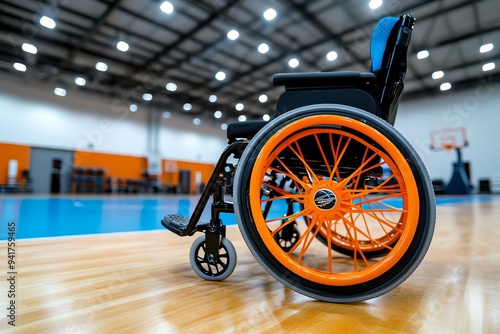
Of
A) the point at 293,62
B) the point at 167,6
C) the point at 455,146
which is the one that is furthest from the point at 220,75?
the point at 455,146

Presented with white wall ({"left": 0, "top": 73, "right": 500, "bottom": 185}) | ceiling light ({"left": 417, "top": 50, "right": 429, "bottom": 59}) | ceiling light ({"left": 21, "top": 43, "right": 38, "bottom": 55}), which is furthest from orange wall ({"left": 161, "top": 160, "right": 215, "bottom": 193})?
ceiling light ({"left": 417, "top": 50, "right": 429, "bottom": 59})

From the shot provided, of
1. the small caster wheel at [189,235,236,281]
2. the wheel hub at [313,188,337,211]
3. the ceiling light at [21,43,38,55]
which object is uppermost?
the ceiling light at [21,43,38,55]

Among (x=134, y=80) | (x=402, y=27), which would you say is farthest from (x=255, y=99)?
(x=402, y=27)

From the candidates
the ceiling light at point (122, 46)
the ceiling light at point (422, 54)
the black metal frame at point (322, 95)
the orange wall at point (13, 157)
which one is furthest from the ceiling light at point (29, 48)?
the ceiling light at point (422, 54)

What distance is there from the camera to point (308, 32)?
8.33 m

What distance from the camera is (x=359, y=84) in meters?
0.81

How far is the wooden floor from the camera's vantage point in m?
0.59

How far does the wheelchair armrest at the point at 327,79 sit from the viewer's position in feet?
2.60

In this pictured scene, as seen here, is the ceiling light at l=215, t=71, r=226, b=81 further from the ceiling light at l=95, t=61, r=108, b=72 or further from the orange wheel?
the orange wheel

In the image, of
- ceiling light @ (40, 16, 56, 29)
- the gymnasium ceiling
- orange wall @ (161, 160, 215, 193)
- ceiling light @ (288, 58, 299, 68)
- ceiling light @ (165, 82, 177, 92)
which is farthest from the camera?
orange wall @ (161, 160, 215, 193)

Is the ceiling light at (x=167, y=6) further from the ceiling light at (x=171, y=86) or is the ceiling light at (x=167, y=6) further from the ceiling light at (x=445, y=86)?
the ceiling light at (x=445, y=86)

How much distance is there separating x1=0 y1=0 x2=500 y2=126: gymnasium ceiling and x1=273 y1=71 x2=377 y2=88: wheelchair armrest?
7231mm

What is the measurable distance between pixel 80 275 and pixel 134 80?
12.2 m

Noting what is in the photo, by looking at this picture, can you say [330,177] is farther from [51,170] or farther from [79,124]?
[79,124]
